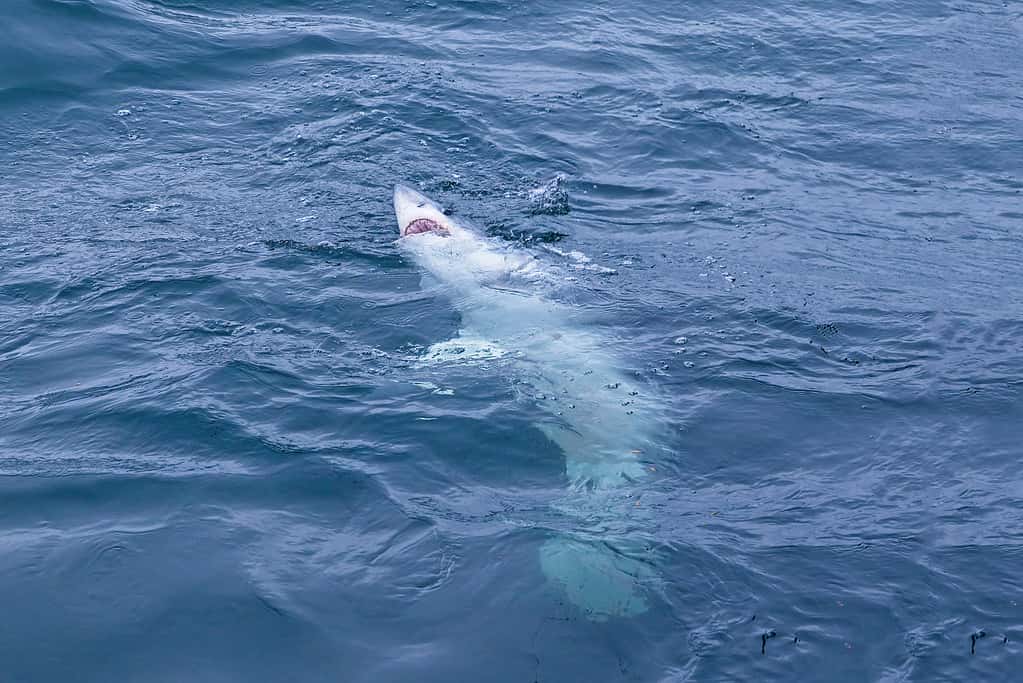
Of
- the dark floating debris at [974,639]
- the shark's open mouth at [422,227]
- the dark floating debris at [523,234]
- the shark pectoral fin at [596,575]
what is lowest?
the shark pectoral fin at [596,575]

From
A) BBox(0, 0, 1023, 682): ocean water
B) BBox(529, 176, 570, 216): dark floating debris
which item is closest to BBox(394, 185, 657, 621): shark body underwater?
BBox(0, 0, 1023, 682): ocean water

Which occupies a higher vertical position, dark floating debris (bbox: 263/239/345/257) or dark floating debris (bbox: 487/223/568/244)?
dark floating debris (bbox: 487/223/568/244)

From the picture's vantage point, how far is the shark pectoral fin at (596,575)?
966cm

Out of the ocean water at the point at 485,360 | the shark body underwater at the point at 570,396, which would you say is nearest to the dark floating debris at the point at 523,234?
the ocean water at the point at 485,360

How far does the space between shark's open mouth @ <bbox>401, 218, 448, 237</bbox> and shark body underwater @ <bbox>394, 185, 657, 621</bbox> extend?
0.05ft

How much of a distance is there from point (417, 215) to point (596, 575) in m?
7.86

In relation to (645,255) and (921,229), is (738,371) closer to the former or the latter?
(645,255)

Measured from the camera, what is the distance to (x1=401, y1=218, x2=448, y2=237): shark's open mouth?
16266 mm

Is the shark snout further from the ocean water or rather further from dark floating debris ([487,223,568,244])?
dark floating debris ([487,223,568,244])

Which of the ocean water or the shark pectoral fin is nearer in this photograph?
the ocean water

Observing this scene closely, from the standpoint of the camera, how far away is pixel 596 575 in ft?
33.0

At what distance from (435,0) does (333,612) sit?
1907 centimetres

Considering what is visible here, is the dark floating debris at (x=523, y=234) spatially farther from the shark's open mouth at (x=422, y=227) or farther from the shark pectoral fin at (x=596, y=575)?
the shark pectoral fin at (x=596, y=575)

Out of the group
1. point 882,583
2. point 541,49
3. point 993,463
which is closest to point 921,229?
point 993,463
